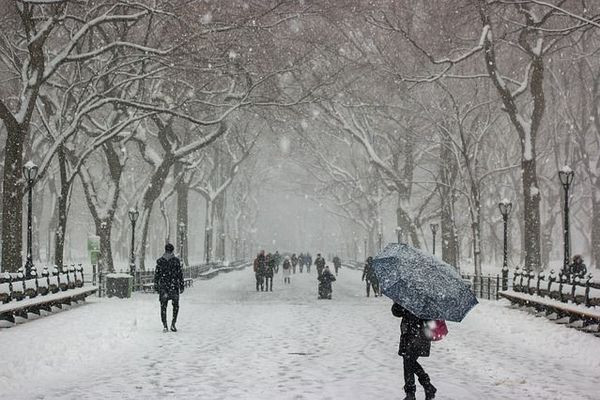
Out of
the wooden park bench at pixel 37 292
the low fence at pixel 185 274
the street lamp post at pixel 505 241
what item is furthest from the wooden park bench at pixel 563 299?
the low fence at pixel 185 274

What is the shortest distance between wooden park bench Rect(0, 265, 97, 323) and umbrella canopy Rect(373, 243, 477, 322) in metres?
9.89

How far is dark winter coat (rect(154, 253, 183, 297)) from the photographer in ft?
50.0

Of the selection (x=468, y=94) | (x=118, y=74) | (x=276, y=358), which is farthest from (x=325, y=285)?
(x=276, y=358)

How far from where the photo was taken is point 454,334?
15.8 meters

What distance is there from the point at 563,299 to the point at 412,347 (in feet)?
37.2

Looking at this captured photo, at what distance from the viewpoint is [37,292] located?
18.7 meters

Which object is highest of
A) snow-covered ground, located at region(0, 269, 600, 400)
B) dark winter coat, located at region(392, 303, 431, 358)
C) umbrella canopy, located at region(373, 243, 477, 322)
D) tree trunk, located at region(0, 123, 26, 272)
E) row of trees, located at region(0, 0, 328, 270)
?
row of trees, located at region(0, 0, 328, 270)

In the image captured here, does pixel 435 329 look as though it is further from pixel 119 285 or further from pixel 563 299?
pixel 119 285

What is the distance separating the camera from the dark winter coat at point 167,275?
15250mm

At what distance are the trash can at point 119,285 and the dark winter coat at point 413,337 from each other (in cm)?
1895

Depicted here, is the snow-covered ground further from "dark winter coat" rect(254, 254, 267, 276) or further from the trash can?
"dark winter coat" rect(254, 254, 267, 276)

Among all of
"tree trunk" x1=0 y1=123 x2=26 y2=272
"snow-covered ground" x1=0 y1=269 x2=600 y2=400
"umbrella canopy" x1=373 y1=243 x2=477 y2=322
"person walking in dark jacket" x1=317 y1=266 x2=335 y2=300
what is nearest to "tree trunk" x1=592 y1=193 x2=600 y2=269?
"person walking in dark jacket" x1=317 y1=266 x2=335 y2=300

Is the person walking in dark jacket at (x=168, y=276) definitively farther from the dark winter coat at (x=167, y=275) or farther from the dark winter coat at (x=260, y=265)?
the dark winter coat at (x=260, y=265)

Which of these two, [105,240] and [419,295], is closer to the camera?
[419,295]
